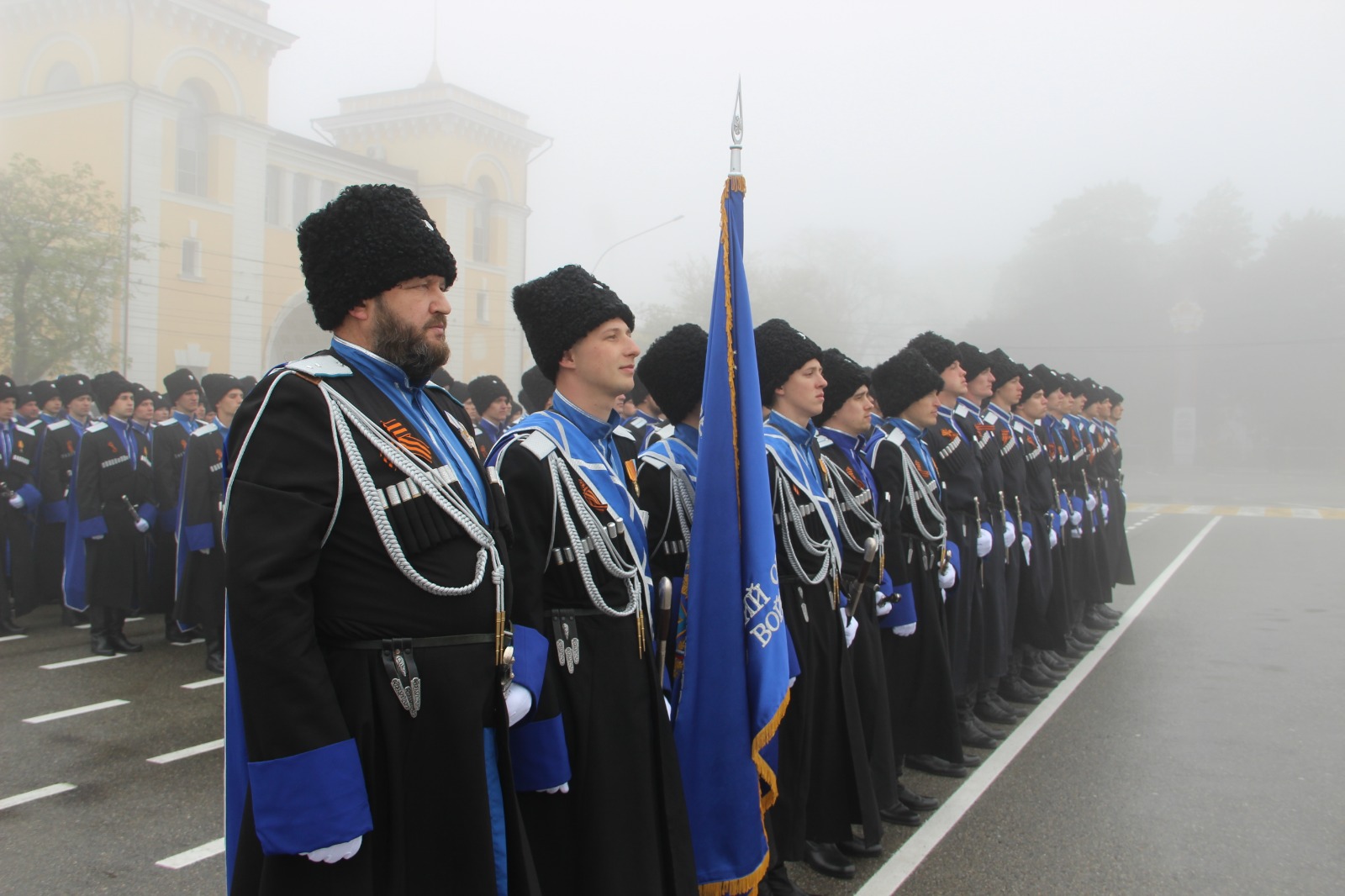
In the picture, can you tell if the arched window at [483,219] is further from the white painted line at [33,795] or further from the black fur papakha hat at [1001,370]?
the white painted line at [33,795]

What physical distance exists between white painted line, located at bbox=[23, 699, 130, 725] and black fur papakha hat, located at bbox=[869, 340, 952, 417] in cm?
489

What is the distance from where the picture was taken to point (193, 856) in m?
4.59

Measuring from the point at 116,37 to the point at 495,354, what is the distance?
15545mm

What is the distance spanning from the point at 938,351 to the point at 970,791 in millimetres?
2593

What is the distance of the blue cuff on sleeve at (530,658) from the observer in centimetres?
273

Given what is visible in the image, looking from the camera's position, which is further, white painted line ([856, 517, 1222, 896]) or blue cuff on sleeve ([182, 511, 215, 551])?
blue cuff on sleeve ([182, 511, 215, 551])

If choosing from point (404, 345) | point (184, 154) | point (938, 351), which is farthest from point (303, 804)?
point (184, 154)

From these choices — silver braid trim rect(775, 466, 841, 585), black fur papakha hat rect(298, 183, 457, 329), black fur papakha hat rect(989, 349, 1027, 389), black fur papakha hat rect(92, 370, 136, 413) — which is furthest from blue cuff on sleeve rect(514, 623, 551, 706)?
black fur papakha hat rect(92, 370, 136, 413)

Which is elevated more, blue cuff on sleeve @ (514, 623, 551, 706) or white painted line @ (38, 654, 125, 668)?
blue cuff on sleeve @ (514, 623, 551, 706)

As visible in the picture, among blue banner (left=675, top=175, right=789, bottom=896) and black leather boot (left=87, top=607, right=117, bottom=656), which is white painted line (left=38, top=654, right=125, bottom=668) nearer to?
black leather boot (left=87, top=607, right=117, bottom=656)

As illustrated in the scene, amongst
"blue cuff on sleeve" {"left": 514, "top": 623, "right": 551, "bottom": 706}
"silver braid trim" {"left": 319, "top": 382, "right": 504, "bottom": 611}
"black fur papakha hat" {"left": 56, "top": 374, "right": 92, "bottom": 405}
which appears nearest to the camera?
"silver braid trim" {"left": 319, "top": 382, "right": 504, "bottom": 611}

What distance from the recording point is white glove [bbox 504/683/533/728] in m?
2.66

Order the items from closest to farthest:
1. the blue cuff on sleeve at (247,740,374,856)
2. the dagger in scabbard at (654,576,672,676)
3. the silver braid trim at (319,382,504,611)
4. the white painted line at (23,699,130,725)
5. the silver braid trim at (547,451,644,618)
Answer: the blue cuff on sleeve at (247,740,374,856) < the silver braid trim at (319,382,504,611) < the silver braid trim at (547,451,644,618) < the dagger in scabbard at (654,576,672,676) < the white painted line at (23,699,130,725)

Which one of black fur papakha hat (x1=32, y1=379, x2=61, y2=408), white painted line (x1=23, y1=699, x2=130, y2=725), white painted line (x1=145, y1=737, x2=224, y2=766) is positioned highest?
black fur papakha hat (x1=32, y1=379, x2=61, y2=408)
